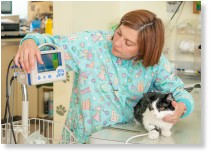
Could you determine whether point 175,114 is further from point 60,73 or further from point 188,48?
point 188,48

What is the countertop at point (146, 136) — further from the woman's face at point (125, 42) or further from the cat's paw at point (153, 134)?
the woman's face at point (125, 42)

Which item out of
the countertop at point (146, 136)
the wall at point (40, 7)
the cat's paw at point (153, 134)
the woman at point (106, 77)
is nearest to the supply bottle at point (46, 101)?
the wall at point (40, 7)

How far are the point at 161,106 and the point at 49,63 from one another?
47 cm

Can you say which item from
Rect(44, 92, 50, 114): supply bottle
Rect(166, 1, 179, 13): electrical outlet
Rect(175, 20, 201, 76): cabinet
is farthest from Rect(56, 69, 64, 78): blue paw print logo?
Rect(44, 92, 50, 114): supply bottle

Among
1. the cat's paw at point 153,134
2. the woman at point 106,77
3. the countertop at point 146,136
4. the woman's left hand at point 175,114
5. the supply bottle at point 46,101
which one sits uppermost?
the woman at point 106,77

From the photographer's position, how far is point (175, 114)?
930 millimetres

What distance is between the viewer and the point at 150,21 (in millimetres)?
979

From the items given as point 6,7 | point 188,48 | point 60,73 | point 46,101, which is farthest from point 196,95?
point 6,7

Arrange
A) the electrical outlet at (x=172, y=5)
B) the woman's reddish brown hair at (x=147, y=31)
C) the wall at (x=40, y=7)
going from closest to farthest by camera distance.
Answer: the woman's reddish brown hair at (x=147, y=31), the electrical outlet at (x=172, y=5), the wall at (x=40, y=7)

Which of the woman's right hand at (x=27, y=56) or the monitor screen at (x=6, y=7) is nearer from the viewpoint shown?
the woman's right hand at (x=27, y=56)

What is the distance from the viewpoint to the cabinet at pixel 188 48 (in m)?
2.01

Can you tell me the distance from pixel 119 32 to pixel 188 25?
130cm

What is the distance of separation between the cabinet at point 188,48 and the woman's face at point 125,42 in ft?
3.73
